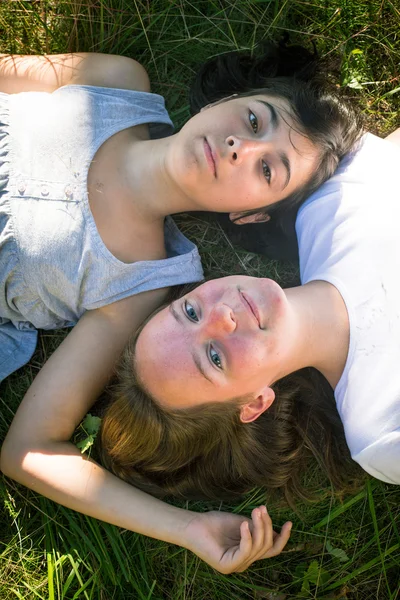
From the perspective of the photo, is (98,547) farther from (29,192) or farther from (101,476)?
(29,192)

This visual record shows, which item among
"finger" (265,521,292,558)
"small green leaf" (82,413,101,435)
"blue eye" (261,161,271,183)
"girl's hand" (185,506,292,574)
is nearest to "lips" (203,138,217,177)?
"blue eye" (261,161,271,183)

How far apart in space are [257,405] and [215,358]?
366 millimetres

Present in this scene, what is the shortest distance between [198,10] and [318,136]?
122 cm

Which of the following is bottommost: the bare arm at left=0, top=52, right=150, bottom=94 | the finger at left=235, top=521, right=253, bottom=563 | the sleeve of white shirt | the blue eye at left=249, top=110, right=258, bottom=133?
the finger at left=235, top=521, right=253, bottom=563

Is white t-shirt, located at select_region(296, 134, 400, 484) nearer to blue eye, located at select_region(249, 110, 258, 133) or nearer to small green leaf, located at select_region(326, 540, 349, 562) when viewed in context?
blue eye, located at select_region(249, 110, 258, 133)

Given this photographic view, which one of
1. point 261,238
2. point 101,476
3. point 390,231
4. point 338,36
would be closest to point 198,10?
point 338,36

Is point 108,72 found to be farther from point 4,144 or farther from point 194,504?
point 194,504

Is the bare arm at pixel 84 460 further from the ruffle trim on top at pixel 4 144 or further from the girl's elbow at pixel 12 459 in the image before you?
the ruffle trim on top at pixel 4 144

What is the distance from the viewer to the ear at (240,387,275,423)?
9.18ft

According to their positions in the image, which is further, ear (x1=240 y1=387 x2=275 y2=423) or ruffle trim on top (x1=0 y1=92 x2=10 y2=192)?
ruffle trim on top (x1=0 y1=92 x2=10 y2=192)

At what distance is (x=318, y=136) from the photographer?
3.13 m

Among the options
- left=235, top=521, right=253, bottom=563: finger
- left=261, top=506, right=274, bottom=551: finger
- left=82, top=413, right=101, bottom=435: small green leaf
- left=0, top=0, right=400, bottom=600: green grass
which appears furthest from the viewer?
left=0, top=0, right=400, bottom=600: green grass

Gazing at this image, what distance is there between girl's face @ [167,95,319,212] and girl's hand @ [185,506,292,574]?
158cm

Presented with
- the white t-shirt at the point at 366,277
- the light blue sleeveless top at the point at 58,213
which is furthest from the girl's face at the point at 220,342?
the light blue sleeveless top at the point at 58,213
